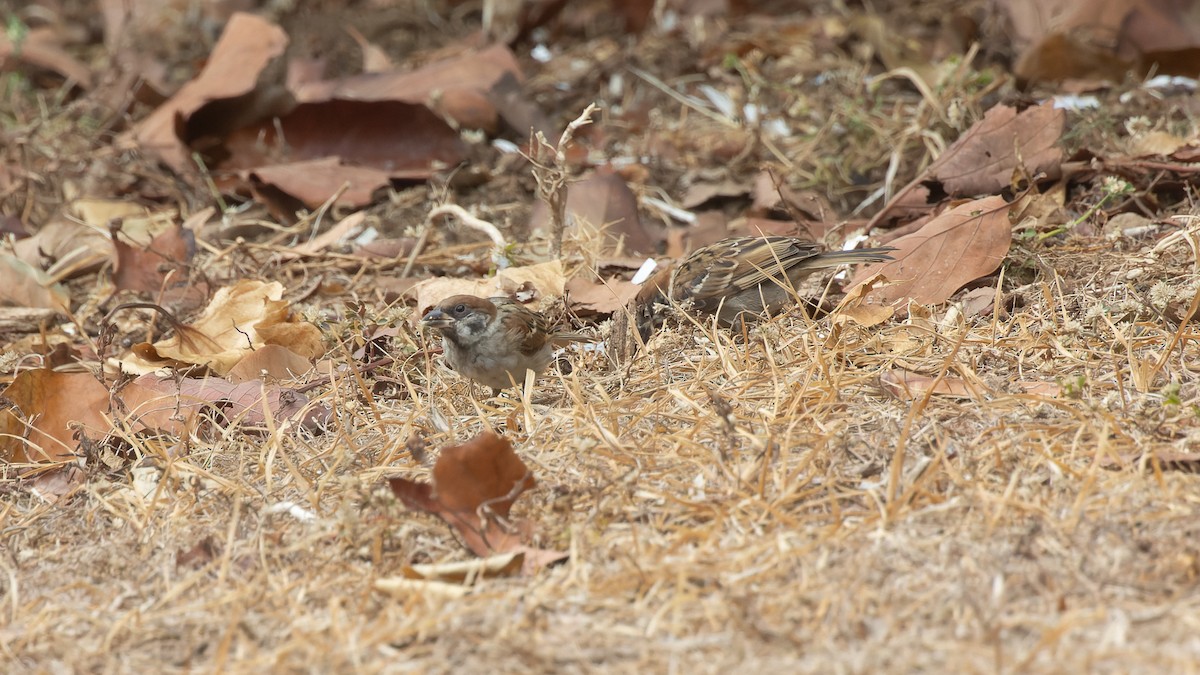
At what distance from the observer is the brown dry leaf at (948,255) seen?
4.54m

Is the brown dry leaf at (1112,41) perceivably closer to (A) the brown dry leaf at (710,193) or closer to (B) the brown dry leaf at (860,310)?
(A) the brown dry leaf at (710,193)

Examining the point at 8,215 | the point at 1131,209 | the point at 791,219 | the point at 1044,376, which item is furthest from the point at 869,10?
the point at 8,215

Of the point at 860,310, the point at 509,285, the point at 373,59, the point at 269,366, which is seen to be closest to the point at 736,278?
the point at 860,310

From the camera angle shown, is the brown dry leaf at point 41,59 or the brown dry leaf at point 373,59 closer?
the brown dry leaf at point 373,59

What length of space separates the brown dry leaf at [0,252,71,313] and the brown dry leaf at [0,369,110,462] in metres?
1.45

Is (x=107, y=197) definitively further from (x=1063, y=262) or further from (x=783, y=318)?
(x=1063, y=262)

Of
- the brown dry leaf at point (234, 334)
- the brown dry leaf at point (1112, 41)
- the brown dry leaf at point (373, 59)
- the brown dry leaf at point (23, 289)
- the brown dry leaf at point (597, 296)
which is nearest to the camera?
the brown dry leaf at point (234, 334)

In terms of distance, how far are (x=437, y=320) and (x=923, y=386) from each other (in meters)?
1.64

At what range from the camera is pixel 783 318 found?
4645 mm

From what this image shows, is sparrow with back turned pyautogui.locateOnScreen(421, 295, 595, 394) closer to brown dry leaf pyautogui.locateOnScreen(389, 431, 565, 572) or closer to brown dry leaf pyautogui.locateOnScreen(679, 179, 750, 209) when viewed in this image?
brown dry leaf pyautogui.locateOnScreen(389, 431, 565, 572)

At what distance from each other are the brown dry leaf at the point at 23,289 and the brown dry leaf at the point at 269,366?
1.47 m

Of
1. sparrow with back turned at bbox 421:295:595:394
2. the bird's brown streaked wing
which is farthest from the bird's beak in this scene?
the bird's brown streaked wing

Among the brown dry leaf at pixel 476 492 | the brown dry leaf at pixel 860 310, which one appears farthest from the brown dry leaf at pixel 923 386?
the brown dry leaf at pixel 476 492

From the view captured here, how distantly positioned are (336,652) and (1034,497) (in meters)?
1.67
